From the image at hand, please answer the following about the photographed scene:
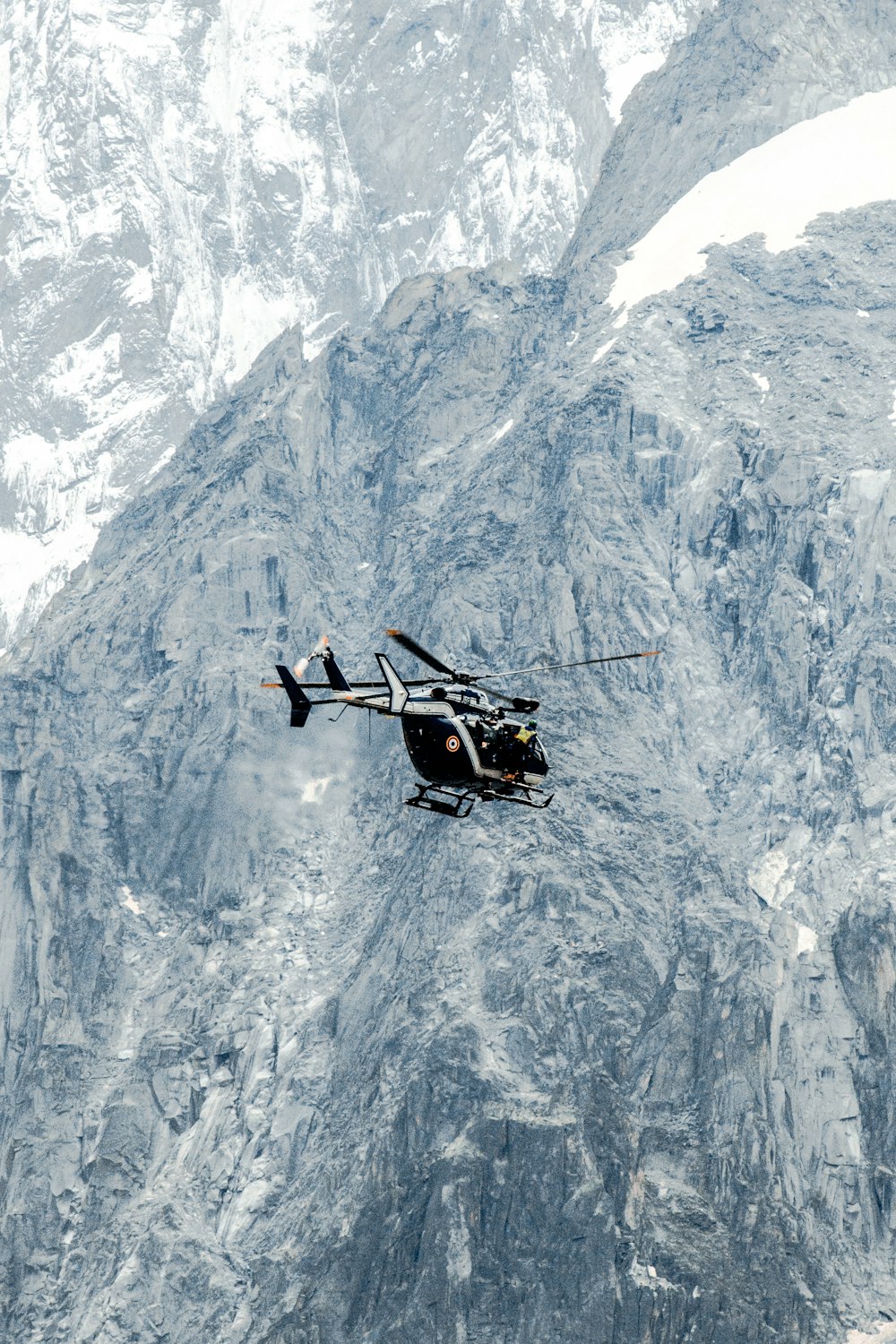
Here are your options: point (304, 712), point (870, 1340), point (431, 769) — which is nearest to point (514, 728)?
point (431, 769)

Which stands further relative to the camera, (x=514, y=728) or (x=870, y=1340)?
(x=870, y=1340)

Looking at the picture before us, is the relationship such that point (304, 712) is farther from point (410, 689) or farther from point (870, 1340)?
point (870, 1340)

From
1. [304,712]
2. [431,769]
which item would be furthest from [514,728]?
[304,712]

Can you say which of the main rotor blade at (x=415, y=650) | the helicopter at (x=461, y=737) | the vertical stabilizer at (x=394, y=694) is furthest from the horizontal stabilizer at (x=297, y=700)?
the main rotor blade at (x=415, y=650)

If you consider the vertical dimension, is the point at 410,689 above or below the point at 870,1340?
above

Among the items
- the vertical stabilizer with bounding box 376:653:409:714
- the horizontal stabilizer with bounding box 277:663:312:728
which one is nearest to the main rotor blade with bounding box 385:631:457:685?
the vertical stabilizer with bounding box 376:653:409:714

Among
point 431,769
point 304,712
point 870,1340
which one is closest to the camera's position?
point 431,769

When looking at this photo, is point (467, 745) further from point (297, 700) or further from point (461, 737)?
point (297, 700)

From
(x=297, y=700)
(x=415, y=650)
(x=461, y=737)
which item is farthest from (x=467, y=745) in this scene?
(x=297, y=700)

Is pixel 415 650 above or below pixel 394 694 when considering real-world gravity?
above

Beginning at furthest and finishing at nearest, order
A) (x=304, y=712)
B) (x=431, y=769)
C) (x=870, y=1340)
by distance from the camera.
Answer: (x=870, y=1340) < (x=304, y=712) < (x=431, y=769)

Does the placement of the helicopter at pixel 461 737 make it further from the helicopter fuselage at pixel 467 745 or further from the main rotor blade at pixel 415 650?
the main rotor blade at pixel 415 650
